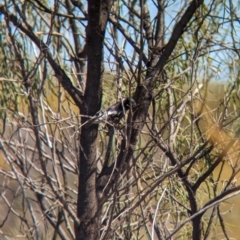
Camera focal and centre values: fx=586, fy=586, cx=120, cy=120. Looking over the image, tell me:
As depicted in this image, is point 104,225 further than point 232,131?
No

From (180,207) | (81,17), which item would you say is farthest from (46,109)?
(180,207)

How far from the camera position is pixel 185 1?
2299 mm

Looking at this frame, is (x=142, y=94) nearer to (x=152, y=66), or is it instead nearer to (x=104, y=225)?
(x=152, y=66)

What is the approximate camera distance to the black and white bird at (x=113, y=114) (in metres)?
2.06

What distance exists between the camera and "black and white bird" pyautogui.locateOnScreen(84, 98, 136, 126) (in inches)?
81.0

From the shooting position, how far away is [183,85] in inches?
111

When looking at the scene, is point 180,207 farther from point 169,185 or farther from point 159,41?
point 159,41

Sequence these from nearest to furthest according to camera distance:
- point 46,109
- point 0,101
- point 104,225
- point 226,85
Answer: point 104,225, point 226,85, point 46,109, point 0,101

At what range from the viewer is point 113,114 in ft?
6.89

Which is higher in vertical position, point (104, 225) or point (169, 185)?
point (169, 185)

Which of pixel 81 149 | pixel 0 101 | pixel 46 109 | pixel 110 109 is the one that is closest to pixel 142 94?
pixel 110 109

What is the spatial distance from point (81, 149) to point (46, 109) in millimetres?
835

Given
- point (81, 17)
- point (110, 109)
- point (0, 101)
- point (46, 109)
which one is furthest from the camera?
point (0, 101)

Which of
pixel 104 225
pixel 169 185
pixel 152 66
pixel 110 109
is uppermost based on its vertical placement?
pixel 152 66
